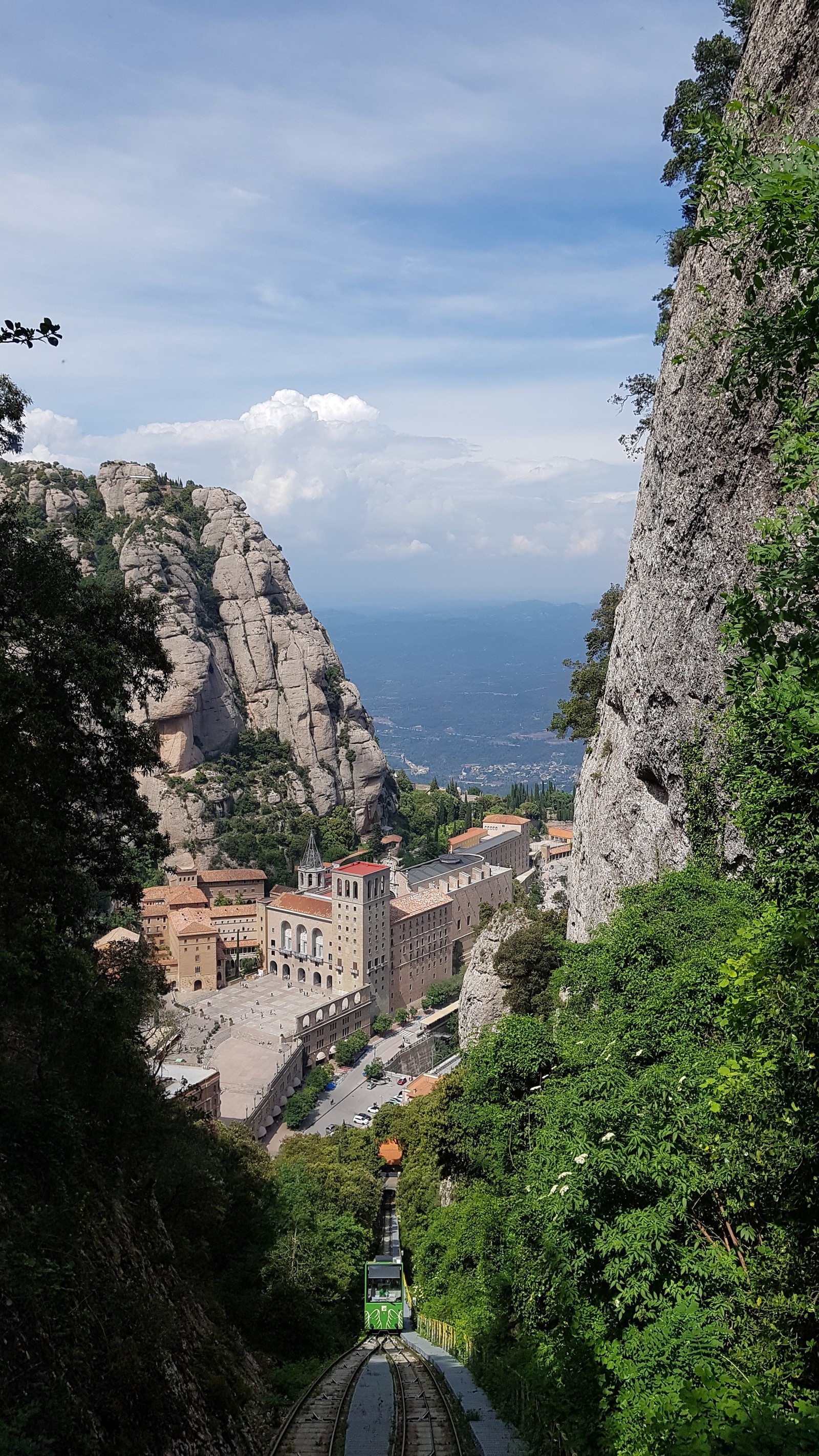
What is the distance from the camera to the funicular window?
2399 cm

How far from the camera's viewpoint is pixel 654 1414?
708 centimetres

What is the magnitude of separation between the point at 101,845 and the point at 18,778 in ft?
9.68

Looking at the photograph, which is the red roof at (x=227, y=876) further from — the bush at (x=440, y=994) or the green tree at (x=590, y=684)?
the green tree at (x=590, y=684)

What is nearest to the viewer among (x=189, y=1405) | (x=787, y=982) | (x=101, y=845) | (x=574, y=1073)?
(x=787, y=982)

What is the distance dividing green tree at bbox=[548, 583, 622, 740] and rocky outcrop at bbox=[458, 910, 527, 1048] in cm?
825

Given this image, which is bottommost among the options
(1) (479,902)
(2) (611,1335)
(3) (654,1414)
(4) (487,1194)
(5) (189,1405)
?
(1) (479,902)

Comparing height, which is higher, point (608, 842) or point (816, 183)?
point (816, 183)

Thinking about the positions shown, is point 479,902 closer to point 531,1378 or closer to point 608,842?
point 608,842

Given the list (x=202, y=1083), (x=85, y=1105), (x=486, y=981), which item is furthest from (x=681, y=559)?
(x=202, y=1083)

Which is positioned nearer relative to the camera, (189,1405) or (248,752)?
(189,1405)

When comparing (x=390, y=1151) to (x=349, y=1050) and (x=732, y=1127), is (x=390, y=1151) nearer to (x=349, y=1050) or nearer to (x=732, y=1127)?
(x=349, y=1050)

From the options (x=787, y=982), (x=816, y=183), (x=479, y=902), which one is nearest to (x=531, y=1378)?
(x=787, y=982)

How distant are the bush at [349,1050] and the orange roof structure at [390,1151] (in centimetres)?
2618

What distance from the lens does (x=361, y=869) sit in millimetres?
72188
